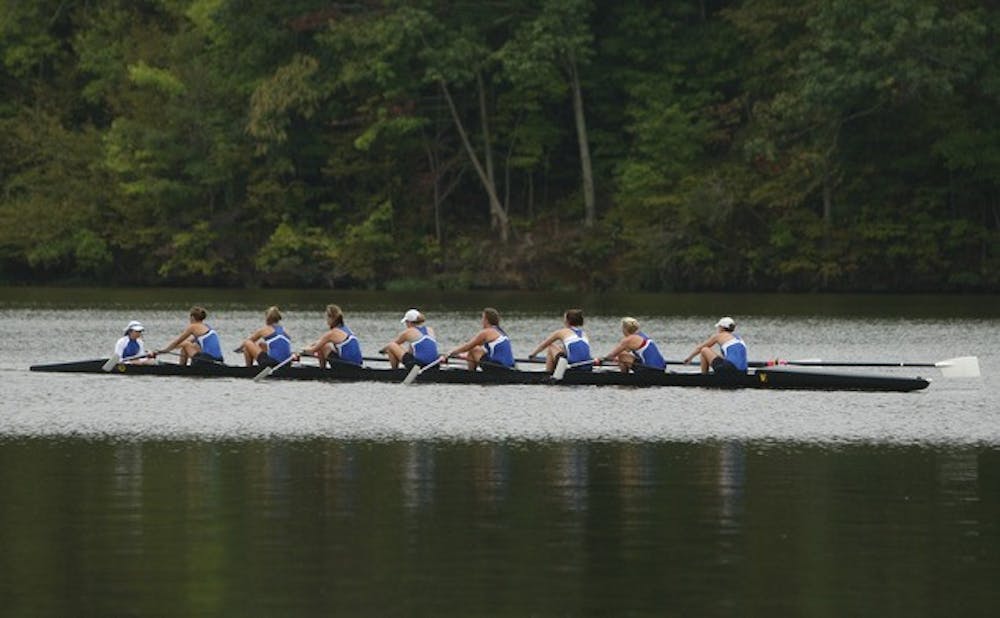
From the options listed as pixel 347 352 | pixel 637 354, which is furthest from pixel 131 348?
pixel 637 354

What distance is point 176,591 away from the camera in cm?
1477

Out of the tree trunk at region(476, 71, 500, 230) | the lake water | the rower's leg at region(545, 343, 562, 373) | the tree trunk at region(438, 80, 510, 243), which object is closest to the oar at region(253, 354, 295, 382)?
the lake water

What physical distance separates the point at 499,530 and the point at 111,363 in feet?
58.0

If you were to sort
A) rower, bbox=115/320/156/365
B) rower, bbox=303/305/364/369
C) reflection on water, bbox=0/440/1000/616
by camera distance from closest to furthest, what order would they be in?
reflection on water, bbox=0/440/1000/616 → rower, bbox=303/305/364/369 → rower, bbox=115/320/156/365

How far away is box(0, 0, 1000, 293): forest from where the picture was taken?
63031mm

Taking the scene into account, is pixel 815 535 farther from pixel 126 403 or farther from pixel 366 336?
pixel 366 336

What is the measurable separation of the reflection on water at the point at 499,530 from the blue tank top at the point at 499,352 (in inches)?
326

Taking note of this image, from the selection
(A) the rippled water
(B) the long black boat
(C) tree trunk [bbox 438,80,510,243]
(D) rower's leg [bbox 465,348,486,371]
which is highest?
(C) tree trunk [bbox 438,80,510,243]

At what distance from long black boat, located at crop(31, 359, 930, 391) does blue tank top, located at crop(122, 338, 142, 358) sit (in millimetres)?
176

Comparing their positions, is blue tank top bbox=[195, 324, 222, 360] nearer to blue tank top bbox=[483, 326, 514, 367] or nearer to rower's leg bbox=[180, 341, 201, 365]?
rower's leg bbox=[180, 341, 201, 365]

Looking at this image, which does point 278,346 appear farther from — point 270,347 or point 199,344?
point 199,344

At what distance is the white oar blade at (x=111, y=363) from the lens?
33844 millimetres

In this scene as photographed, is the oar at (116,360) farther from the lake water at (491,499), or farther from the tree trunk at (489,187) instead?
the tree trunk at (489,187)

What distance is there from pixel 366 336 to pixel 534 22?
22399mm
